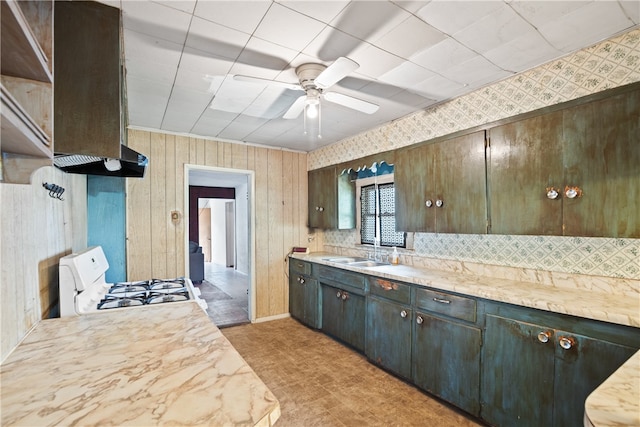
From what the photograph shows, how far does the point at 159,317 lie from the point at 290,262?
275 centimetres

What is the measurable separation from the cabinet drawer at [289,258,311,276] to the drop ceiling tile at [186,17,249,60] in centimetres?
262

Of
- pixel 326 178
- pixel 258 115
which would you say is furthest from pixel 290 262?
pixel 258 115

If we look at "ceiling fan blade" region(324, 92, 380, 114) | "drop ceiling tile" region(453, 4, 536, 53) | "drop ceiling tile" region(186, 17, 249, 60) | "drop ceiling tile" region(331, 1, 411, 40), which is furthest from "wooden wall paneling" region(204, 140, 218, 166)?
"drop ceiling tile" region(453, 4, 536, 53)

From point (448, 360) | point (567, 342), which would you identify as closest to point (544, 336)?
point (567, 342)

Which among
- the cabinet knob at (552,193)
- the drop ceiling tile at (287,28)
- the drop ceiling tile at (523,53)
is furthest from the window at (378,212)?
the drop ceiling tile at (287,28)

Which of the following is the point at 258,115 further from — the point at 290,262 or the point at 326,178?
the point at 290,262

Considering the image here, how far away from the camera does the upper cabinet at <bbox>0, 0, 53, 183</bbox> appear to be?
2.20ft

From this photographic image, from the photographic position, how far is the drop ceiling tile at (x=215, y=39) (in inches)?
64.2

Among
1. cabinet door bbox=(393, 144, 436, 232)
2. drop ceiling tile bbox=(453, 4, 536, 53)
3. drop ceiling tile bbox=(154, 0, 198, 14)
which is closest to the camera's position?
drop ceiling tile bbox=(154, 0, 198, 14)

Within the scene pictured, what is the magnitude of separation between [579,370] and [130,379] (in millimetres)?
2083

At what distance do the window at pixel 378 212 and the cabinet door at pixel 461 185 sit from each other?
819 mm

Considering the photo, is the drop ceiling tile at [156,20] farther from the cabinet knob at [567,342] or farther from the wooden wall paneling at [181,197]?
the cabinet knob at [567,342]

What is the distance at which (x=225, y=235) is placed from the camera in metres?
9.89

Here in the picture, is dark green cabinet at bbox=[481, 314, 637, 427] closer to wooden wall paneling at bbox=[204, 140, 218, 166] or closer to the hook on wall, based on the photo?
the hook on wall
